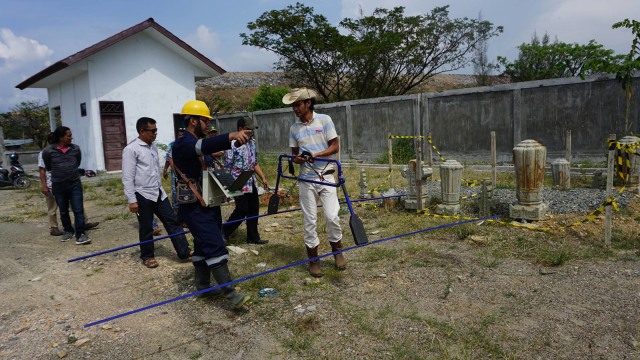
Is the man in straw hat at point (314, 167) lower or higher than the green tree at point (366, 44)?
lower

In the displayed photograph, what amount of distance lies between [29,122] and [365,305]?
95.6 feet

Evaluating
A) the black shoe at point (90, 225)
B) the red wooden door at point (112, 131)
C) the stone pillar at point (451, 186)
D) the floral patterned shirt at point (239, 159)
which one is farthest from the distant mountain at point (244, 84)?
the stone pillar at point (451, 186)

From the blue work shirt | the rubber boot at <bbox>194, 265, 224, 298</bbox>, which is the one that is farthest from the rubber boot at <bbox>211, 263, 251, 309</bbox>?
the blue work shirt

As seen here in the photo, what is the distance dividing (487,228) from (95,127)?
1304cm

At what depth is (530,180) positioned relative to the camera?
5.57 m

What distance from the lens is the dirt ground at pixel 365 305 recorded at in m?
3.06

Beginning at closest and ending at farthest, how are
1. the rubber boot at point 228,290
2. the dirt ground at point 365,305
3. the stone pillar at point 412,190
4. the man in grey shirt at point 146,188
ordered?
the dirt ground at point 365,305 → the rubber boot at point 228,290 → the man in grey shirt at point 146,188 → the stone pillar at point 412,190

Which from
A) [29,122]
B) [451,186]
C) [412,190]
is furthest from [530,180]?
[29,122]

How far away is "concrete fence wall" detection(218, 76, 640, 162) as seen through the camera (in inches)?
426

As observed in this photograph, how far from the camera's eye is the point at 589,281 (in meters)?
3.86

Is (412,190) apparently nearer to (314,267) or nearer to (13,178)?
(314,267)

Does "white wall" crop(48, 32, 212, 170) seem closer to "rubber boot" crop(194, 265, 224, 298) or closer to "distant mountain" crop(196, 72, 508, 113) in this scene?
"rubber boot" crop(194, 265, 224, 298)

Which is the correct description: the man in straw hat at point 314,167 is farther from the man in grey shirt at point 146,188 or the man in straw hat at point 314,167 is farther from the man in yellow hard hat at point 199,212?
the man in grey shirt at point 146,188

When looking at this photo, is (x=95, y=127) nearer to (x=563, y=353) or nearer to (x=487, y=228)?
(x=487, y=228)
